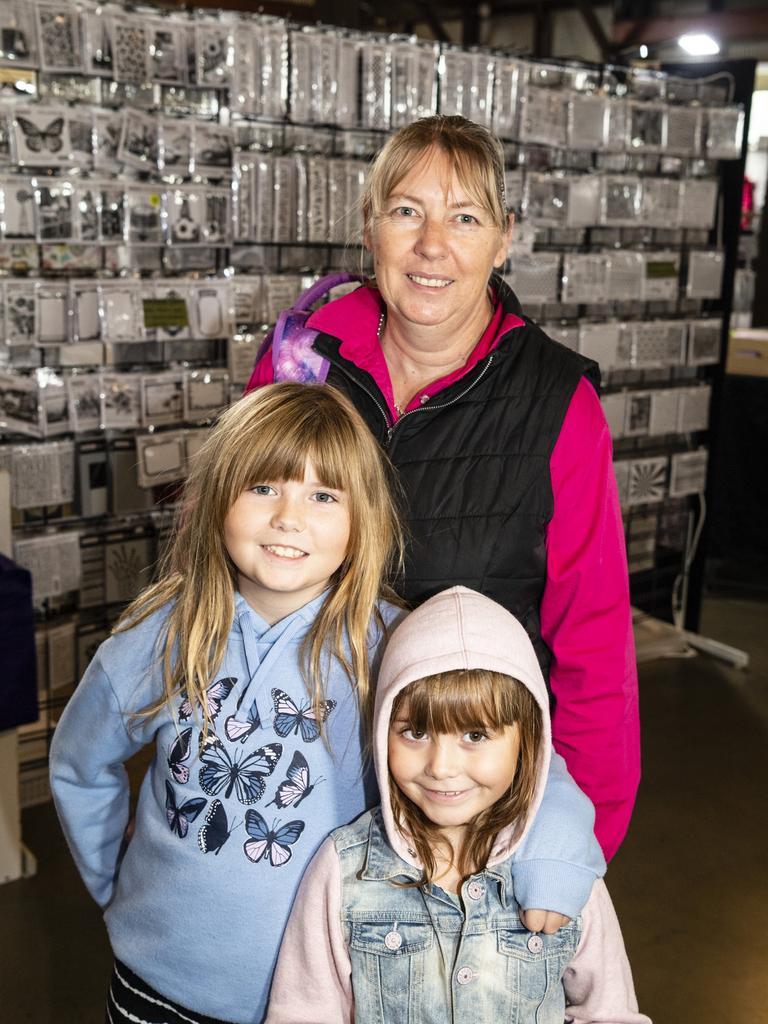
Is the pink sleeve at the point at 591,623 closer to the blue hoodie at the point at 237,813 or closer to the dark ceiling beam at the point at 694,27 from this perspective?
the blue hoodie at the point at 237,813

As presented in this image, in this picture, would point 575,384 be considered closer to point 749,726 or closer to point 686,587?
point 749,726

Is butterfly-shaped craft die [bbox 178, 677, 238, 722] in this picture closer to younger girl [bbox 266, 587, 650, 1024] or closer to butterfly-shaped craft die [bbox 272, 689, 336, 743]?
butterfly-shaped craft die [bbox 272, 689, 336, 743]

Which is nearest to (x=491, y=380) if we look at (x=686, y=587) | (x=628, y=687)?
(x=628, y=687)

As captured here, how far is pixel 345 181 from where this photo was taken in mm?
3283

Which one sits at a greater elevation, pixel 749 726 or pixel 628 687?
pixel 628 687

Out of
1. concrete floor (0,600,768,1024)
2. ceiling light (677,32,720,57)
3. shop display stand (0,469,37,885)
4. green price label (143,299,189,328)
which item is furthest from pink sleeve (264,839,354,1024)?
ceiling light (677,32,720,57)

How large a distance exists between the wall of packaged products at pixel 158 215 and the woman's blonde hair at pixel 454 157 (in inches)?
47.3

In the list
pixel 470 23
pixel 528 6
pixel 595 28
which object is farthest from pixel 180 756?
pixel 470 23

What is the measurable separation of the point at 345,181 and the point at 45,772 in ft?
6.42

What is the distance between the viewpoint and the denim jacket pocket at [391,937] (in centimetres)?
129

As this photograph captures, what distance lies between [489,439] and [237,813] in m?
0.60

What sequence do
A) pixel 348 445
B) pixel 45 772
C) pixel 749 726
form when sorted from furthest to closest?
pixel 749 726, pixel 45 772, pixel 348 445

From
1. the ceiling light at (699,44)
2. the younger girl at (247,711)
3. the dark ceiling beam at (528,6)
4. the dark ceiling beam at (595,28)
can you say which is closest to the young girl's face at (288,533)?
the younger girl at (247,711)

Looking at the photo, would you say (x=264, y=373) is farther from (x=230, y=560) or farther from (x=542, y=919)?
(x=542, y=919)
